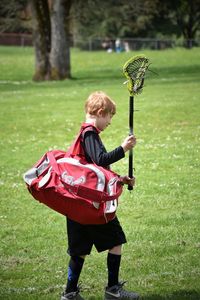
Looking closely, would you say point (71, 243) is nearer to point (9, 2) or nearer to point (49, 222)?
point (49, 222)

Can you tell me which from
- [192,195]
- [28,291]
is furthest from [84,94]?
[28,291]

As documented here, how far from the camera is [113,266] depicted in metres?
6.21

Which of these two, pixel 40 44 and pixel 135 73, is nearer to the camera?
pixel 135 73

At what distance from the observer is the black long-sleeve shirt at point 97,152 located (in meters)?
5.89

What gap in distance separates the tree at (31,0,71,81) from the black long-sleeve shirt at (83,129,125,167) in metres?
31.5

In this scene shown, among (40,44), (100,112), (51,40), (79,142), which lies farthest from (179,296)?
(40,44)

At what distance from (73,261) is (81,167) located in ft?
3.09

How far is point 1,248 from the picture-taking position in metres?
8.43

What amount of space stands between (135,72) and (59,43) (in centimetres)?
3119

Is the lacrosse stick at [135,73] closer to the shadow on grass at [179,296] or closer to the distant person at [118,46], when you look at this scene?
the shadow on grass at [179,296]

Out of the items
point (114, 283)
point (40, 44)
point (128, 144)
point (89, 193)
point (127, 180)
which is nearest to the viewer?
point (89, 193)

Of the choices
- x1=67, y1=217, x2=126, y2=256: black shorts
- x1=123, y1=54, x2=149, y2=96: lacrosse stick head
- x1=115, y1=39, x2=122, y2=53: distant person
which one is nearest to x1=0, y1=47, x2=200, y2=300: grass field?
x1=67, y1=217, x2=126, y2=256: black shorts

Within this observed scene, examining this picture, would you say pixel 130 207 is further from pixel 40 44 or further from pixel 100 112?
pixel 40 44

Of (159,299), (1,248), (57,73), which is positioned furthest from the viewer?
(57,73)
